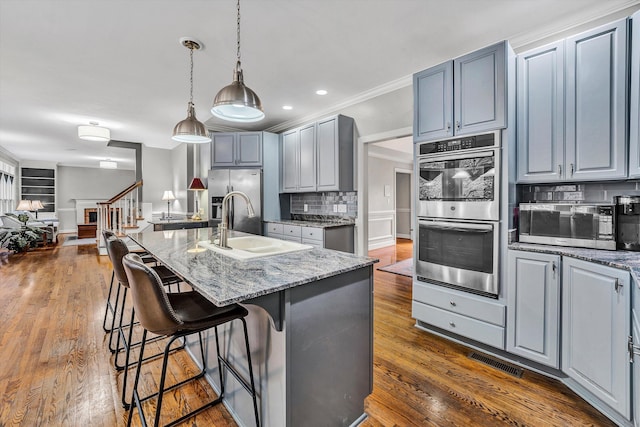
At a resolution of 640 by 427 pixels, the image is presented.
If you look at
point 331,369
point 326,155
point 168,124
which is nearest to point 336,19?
point 326,155

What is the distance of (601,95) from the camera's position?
6.17ft

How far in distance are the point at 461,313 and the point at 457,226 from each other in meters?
0.69

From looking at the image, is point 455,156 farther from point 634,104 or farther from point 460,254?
point 634,104

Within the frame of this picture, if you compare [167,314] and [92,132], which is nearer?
[167,314]

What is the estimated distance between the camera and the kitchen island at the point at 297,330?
1.23 meters

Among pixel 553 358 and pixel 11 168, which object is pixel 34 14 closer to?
pixel 553 358

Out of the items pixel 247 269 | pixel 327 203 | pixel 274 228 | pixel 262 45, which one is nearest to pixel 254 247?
pixel 247 269

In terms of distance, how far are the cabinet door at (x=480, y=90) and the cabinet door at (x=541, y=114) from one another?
0.22 metres

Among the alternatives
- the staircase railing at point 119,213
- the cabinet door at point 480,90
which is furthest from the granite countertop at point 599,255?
the staircase railing at point 119,213

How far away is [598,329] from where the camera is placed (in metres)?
1.64

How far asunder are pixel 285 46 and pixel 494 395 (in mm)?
3111

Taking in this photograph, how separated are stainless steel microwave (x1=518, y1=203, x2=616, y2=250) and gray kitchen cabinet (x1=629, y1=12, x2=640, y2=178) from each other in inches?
11.0

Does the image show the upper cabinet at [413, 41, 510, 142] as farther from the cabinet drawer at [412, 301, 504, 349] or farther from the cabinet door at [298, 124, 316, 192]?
the cabinet door at [298, 124, 316, 192]

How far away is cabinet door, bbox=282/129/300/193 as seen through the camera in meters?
4.51
